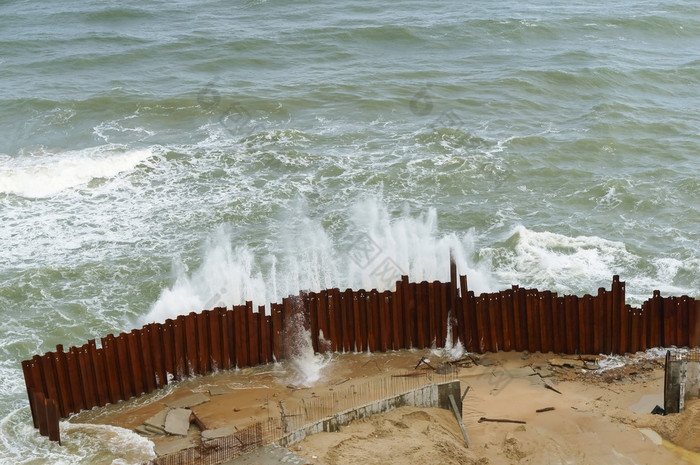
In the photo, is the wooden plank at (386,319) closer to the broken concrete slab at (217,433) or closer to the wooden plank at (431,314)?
the wooden plank at (431,314)

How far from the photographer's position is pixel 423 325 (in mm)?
21609

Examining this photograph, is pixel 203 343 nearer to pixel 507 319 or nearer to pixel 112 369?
pixel 112 369

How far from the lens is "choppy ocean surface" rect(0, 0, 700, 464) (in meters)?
26.8

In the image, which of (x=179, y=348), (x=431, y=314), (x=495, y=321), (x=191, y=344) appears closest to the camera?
(x=179, y=348)

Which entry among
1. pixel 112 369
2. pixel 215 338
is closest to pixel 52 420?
pixel 112 369

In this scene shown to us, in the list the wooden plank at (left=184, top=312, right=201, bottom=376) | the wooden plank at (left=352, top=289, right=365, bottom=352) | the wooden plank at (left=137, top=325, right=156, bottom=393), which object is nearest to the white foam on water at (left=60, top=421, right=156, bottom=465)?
the wooden plank at (left=137, top=325, right=156, bottom=393)

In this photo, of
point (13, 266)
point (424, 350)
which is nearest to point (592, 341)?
point (424, 350)

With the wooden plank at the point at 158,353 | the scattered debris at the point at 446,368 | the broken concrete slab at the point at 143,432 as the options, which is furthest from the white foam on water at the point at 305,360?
the broken concrete slab at the point at 143,432

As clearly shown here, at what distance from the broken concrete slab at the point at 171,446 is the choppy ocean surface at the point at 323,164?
0.26 m

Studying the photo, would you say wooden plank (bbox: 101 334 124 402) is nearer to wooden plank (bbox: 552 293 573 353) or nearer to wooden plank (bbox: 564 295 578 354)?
wooden plank (bbox: 552 293 573 353)

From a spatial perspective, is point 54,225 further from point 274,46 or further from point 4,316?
point 274,46

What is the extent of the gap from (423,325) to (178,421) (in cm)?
654

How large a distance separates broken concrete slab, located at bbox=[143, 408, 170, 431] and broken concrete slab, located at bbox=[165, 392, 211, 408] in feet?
1.33

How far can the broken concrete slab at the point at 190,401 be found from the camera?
62.8 feet
